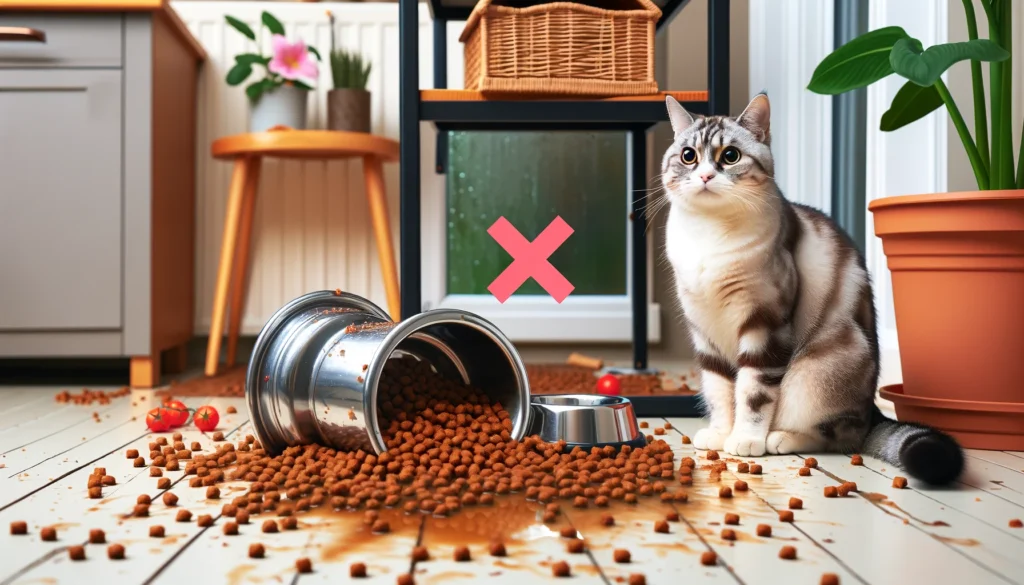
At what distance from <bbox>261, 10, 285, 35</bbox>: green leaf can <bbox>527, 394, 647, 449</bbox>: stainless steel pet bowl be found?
66.9 inches

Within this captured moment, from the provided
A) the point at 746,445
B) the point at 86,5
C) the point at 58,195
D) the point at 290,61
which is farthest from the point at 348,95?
the point at 746,445

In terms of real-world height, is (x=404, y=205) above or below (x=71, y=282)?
above

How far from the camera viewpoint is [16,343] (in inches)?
92.7

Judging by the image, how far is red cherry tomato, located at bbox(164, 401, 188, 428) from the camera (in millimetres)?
1764

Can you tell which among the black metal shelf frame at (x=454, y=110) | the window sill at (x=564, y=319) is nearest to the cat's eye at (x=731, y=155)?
the black metal shelf frame at (x=454, y=110)

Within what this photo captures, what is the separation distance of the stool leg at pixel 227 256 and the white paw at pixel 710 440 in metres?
1.59

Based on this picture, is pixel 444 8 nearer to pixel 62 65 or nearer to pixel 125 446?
pixel 62 65

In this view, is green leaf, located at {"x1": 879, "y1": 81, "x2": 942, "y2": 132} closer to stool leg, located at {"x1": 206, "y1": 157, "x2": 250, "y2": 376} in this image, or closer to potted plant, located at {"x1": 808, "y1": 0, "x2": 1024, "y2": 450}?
potted plant, located at {"x1": 808, "y1": 0, "x2": 1024, "y2": 450}

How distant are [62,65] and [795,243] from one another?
1.89 metres

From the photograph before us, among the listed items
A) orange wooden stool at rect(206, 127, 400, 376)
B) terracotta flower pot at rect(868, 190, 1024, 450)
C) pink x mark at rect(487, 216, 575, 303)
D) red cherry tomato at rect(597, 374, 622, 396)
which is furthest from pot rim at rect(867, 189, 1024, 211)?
orange wooden stool at rect(206, 127, 400, 376)

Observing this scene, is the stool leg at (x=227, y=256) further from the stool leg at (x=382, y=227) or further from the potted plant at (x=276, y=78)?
the stool leg at (x=382, y=227)

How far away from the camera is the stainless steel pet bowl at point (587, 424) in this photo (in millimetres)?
1465

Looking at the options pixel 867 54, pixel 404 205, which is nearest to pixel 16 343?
pixel 404 205

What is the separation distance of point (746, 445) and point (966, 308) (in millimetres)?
454
